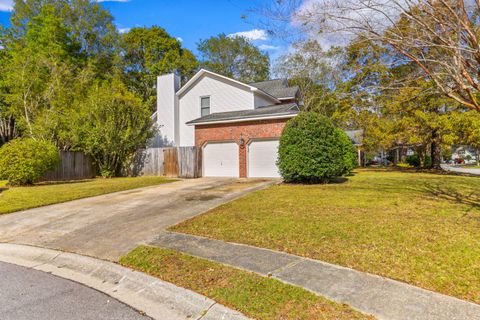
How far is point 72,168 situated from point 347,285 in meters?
18.0

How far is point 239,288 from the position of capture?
3.36 metres

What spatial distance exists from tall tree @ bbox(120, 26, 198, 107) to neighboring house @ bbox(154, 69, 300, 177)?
11465 millimetres

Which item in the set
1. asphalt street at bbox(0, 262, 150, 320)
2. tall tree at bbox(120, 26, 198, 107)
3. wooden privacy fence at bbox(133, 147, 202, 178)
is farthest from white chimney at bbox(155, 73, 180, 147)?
asphalt street at bbox(0, 262, 150, 320)

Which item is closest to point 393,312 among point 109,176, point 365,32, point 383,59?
point 365,32

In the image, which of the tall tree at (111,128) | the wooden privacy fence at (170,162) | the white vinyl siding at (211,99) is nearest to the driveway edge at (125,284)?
the wooden privacy fence at (170,162)

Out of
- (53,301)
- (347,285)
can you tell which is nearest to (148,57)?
(53,301)

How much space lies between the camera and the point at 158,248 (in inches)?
188

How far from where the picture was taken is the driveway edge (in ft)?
10.1

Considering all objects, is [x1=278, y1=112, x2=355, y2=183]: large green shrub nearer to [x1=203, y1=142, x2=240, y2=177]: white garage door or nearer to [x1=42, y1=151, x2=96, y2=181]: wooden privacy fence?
[x1=203, y1=142, x2=240, y2=177]: white garage door

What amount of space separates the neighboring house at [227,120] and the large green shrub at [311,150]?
8.42ft

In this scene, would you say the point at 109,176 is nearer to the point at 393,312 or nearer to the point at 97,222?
the point at 97,222

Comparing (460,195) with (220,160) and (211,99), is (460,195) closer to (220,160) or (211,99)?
(220,160)

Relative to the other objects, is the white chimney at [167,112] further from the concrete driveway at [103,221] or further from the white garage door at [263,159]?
the concrete driveway at [103,221]

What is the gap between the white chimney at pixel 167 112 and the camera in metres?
21.1
